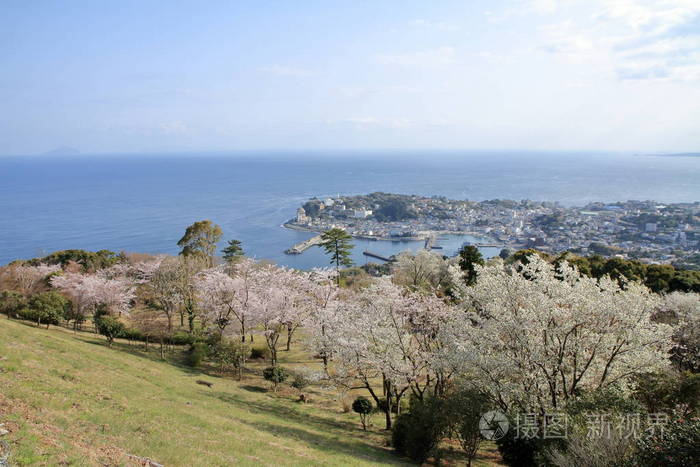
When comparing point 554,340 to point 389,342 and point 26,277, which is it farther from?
point 26,277

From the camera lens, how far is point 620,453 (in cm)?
Result: 797

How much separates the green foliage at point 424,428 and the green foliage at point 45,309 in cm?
1977

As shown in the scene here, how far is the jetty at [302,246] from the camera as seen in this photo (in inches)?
2985

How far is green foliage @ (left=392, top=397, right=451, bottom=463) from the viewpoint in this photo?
11.7m

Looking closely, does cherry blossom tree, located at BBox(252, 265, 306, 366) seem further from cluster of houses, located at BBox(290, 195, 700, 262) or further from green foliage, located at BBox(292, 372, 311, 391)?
cluster of houses, located at BBox(290, 195, 700, 262)

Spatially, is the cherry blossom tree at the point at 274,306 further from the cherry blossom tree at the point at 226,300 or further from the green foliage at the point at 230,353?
the green foliage at the point at 230,353

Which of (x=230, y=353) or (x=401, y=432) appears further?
(x=230, y=353)

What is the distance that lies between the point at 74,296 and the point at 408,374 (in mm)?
22025

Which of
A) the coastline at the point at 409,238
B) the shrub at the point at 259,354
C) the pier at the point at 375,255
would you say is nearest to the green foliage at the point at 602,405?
the shrub at the point at 259,354

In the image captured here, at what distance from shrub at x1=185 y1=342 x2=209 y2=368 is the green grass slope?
243cm

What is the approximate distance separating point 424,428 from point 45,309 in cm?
2093

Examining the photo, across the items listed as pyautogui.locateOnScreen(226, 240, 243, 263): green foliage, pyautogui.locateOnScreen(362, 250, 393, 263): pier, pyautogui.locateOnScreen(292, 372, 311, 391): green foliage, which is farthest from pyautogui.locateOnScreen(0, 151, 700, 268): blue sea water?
pyautogui.locateOnScreen(292, 372, 311, 391): green foliage

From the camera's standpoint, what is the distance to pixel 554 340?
11695 mm

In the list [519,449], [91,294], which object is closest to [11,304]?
[91,294]
